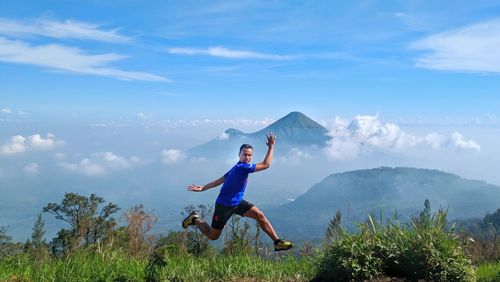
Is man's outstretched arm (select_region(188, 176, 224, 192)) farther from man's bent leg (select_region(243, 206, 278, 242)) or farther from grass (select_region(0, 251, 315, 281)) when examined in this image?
grass (select_region(0, 251, 315, 281))

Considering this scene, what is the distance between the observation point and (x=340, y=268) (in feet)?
20.9

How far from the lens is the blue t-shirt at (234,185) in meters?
7.77

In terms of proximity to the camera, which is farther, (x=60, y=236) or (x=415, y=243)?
(x=60, y=236)

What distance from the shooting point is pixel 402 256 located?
21.5 ft

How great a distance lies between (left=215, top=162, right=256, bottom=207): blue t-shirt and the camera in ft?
25.5

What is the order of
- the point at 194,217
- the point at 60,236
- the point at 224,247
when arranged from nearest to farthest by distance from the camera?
the point at 194,217
the point at 224,247
the point at 60,236

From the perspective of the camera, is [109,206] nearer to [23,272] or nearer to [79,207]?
[79,207]

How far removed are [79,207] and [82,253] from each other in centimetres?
3410

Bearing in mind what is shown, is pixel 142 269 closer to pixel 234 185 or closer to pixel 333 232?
pixel 234 185

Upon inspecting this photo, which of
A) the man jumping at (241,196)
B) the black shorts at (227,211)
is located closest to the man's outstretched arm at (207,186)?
the man jumping at (241,196)

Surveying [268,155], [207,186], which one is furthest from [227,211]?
[268,155]

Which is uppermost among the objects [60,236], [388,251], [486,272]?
[388,251]

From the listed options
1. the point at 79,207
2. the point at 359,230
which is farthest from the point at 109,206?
the point at 359,230

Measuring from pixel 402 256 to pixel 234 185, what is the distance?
2.84 m
